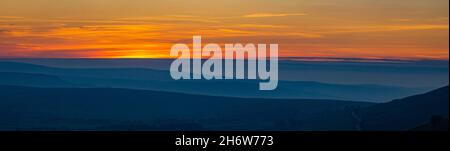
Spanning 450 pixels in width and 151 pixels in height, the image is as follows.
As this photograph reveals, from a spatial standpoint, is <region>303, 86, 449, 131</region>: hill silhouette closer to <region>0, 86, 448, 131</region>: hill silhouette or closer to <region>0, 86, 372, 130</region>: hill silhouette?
<region>0, 86, 448, 131</region>: hill silhouette

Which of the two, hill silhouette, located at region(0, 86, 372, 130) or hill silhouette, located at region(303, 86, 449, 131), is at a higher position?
hill silhouette, located at region(0, 86, 372, 130)

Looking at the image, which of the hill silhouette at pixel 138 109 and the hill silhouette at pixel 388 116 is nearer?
the hill silhouette at pixel 388 116

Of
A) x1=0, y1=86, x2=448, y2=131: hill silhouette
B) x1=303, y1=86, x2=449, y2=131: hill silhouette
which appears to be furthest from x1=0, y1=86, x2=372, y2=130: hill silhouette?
x1=303, y1=86, x2=449, y2=131: hill silhouette

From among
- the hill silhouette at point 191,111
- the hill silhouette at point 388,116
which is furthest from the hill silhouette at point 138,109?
the hill silhouette at point 388,116

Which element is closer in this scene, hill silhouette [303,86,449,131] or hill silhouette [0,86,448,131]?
hill silhouette [303,86,449,131]

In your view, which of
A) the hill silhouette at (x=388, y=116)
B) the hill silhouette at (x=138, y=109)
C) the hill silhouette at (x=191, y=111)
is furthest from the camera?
the hill silhouette at (x=138, y=109)

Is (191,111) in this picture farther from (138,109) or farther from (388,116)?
(388,116)

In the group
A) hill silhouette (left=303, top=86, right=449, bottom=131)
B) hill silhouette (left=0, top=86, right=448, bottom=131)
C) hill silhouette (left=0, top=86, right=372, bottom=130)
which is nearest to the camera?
hill silhouette (left=303, top=86, right=449, bottom=131)

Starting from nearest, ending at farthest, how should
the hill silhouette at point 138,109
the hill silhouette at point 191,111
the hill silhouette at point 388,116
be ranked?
the hill silhouette at point 388,116, the hill silhouette at point 191,111, the hill silhouette at point 138,109

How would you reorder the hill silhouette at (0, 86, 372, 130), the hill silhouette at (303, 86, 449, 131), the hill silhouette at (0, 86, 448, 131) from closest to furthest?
the hill silhouette at (303, 86, 449, 131), the hill silhouette at (0, 86, 448, 131), the hill silhouette at (0, 86, 372, 130)

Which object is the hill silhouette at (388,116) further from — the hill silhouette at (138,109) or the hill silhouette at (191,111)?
the hill silhouette at (138,109)
